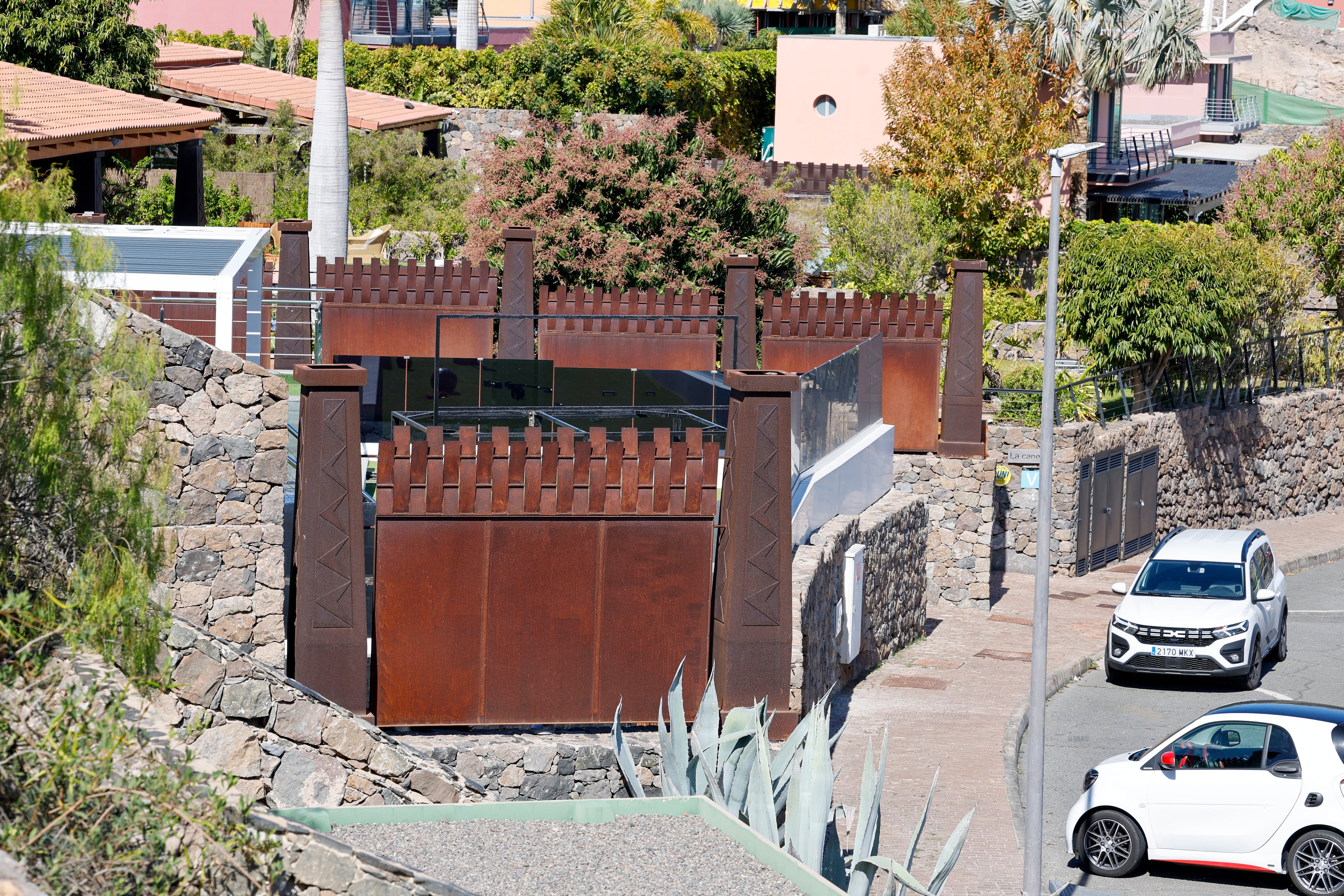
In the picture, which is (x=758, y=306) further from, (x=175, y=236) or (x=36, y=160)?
(x=36, y=160)

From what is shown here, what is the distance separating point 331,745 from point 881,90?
3473cm

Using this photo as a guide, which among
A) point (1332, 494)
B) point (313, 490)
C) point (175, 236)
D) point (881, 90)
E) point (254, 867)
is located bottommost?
point (1332, 494)

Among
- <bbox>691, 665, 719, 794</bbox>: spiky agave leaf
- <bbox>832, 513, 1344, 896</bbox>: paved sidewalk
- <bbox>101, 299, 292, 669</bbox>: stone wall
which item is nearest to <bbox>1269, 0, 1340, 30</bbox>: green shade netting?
<bbox>832, 513, 1344, 896</bbox>: paved sidewalk

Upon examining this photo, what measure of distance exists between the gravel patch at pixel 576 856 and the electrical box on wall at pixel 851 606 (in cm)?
698

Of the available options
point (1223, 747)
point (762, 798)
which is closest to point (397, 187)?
point (1223, 747)

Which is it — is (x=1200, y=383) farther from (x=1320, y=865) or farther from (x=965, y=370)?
(x=1320, y=865)

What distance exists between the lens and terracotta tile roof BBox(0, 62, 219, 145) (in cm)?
2284

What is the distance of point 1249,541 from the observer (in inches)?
819

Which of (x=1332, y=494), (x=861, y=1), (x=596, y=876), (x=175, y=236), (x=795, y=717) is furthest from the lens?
(x=861, y=1)

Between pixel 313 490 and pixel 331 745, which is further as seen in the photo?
pixel 313 490

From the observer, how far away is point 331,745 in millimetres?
11562

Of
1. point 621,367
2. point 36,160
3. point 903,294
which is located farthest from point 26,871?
point 903,294

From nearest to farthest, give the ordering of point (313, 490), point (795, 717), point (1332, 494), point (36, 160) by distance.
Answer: point (313, 490) < point (795, 717) < point (36, 160) < point (1332, 494)

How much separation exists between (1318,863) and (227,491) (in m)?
9.42
